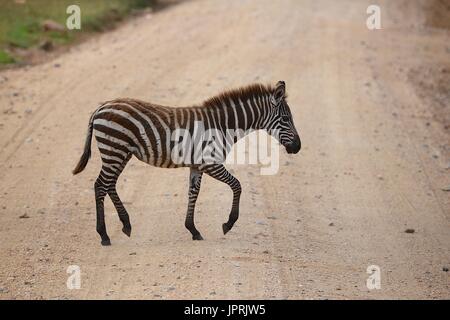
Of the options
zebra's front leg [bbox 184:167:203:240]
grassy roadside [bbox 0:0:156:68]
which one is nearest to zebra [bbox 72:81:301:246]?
zebra's front leg [bbox 184:167:203:240]

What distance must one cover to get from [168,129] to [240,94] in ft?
3.63

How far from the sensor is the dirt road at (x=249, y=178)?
9039mm

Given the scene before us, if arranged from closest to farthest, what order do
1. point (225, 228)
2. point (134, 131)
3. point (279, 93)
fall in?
1. point (134, 131)
2. point (225, 228)
3. point (279, 93)

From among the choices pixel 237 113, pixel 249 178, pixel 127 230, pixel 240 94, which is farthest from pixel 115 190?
pixel 249 178

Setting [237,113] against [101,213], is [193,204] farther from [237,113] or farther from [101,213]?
[237,113]

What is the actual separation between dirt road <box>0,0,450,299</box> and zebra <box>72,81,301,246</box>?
64 cm

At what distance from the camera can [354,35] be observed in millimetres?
22922

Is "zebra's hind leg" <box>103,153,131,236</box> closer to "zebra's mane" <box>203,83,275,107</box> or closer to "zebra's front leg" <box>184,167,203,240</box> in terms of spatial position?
"zebra's front leg" <box>184,167,203,240</box>

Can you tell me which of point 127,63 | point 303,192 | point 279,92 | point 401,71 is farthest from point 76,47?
point 279,92

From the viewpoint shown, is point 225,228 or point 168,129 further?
point 225,228

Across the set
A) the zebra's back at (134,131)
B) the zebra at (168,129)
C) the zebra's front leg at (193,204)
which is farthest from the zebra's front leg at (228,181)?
the zebra's back at (134,131)

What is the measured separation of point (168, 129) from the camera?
32.5 feet

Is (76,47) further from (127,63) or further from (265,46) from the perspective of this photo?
(265,46)

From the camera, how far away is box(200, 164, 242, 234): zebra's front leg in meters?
9.86
